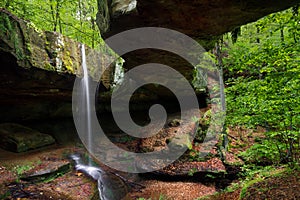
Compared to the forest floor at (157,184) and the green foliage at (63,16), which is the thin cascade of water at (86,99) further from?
the green foliage at (63,16)

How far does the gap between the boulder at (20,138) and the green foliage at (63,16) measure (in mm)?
4680

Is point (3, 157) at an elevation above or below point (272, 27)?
below

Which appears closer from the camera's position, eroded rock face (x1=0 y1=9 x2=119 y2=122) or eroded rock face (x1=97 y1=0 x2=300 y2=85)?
eroded rock face (x1=97 y1=0 x2=300 y2=85)

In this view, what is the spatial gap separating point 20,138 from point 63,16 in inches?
258

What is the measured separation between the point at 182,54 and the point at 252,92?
2264 millimetres

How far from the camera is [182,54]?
5930 mm

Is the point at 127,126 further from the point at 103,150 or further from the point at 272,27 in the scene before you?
the point at 272,27

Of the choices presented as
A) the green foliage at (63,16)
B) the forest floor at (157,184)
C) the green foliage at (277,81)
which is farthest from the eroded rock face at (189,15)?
the green foliage at (63,16)

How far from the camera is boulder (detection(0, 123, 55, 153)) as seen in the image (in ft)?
27.1

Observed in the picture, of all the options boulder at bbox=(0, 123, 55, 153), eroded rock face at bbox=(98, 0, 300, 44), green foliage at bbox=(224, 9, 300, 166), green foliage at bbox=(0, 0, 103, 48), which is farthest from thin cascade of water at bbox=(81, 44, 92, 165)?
green foliage at bbox=(224, 9, 300, 166)

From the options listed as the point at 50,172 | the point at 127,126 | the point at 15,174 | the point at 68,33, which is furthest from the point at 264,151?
the point at 68,33

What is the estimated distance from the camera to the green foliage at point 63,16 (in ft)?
28.1

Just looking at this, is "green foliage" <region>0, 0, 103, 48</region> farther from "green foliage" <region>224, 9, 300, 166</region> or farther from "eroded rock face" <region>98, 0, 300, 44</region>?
"green foliage" <region>224, 9, 300, 166</region>

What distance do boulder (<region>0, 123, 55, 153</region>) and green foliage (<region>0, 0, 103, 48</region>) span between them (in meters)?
4.68
